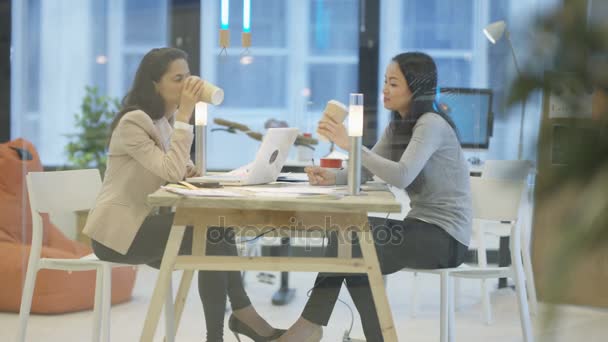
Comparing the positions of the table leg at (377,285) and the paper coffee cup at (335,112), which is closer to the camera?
the table leg at (377,285)

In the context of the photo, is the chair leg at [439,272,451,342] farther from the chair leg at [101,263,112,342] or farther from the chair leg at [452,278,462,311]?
the chair leg at [101,263,112,342]

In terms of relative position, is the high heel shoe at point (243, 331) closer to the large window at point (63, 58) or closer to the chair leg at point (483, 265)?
the chair leg at point (483, 265)

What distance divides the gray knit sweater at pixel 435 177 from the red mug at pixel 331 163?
55 millimetres

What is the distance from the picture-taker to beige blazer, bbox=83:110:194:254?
2.11 meters

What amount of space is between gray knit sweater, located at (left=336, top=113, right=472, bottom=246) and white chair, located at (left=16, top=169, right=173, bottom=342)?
2.66 feet

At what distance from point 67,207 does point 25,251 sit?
0.47 metres

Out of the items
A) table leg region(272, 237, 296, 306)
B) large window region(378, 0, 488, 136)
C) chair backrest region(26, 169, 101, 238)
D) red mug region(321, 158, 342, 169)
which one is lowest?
table leg region(272, 237, 296, 306)

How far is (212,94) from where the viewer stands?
2291 millimetres

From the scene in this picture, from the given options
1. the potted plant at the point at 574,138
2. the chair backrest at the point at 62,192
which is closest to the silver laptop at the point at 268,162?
the chair backrest at the point at 62,192

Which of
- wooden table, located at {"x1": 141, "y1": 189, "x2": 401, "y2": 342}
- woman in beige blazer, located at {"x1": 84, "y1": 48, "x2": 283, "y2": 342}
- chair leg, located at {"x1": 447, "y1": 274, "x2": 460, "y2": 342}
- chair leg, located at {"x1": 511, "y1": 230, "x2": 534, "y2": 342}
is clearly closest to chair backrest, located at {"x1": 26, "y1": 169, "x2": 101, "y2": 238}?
woman in beige blazer, located at {"x1": 84, "y1": 48, "x2": 283, "y2": 342}

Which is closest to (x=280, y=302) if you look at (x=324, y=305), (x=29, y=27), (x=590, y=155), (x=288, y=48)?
(x=324, y=305)

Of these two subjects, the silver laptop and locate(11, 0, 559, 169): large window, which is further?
locate(11, 0, 559, 169): large window

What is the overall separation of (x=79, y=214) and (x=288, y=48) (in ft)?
2.86

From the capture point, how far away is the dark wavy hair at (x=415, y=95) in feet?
7.21
